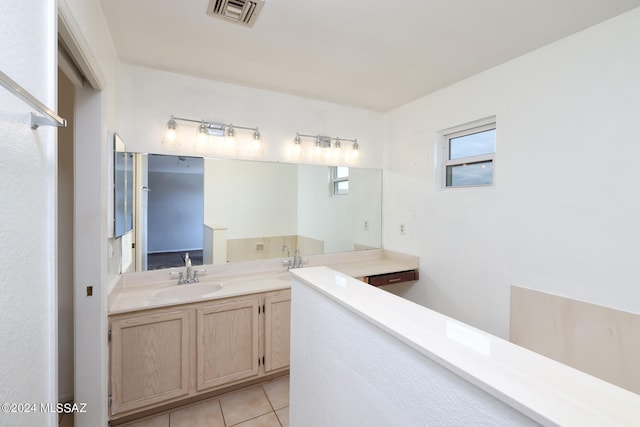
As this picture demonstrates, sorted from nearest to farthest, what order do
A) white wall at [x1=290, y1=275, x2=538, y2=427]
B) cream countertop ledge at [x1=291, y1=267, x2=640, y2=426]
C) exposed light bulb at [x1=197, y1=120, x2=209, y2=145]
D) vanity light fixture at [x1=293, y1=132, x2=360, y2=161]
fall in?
cream countertop ledge at [x1=291, y1=267, x2=640, y2=426] < white wall at [x1=290, y1=275, x2=538, y2=427] < exposed light bulb at [x1=197, y1=120, x2=209, y2=145] < vanity light fixture at [x1=293, y1=132, x2=360, y2=161]

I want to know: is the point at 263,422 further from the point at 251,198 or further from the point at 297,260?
the point at 251,198

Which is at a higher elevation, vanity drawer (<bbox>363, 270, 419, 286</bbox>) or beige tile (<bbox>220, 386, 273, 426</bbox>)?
vanity drawer (<bbox>363, 270, 419, 286</bbox>)

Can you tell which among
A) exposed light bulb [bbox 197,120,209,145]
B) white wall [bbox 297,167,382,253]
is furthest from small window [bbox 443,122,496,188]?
exposed light bulb [bbox 197,120,209,145]

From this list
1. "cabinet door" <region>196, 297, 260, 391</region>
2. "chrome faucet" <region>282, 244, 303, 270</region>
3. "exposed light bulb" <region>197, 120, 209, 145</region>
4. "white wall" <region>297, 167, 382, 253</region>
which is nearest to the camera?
"cabinet door" <region>196, 297, 260, 391</region>

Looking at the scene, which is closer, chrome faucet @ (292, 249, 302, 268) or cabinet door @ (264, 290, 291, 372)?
cabinet door @ (264, 290, 291, 372)

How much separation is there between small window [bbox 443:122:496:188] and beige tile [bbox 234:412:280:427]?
7.64 feet

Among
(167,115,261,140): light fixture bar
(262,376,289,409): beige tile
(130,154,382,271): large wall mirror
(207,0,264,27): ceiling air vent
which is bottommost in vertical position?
(262,376,289,409): beige tile

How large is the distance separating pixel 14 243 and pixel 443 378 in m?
1.08

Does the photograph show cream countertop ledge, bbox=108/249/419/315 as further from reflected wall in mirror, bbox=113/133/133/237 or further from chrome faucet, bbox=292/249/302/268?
reflected wall in mirror, bbox=113/133/133/237

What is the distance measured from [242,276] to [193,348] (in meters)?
0.71

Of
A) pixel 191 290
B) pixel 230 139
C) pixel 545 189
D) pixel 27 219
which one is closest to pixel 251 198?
pixel 230 139

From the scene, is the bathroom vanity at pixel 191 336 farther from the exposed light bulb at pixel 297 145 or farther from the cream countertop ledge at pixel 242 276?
the exposed light bulb at pixel 297 145

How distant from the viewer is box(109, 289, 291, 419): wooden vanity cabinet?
1724 millimetres

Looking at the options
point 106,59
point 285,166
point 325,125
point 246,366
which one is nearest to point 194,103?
point 106,59
